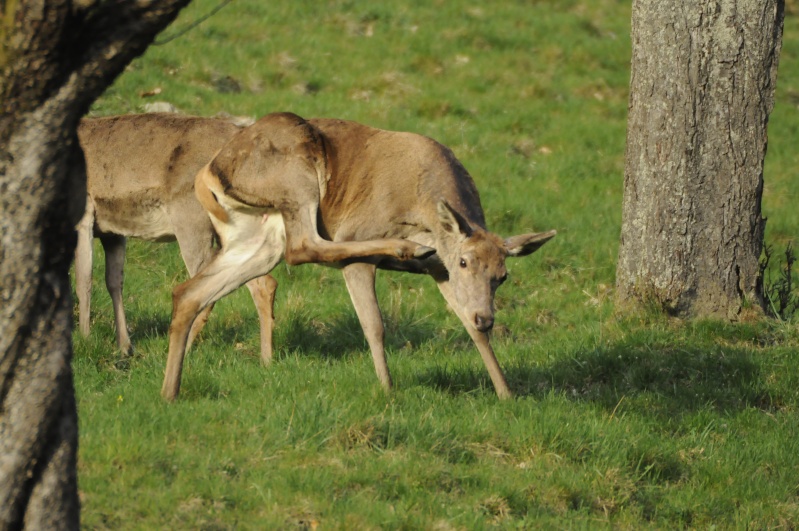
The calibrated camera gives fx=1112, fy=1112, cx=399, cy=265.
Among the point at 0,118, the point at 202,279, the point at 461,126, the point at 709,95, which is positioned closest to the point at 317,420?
the point at 202,279

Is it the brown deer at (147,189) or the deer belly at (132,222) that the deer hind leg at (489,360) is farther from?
the deer belly at (132,222)

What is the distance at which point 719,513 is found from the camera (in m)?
6.17

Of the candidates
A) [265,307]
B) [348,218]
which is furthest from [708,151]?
[265,307]

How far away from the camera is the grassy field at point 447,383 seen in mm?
5660

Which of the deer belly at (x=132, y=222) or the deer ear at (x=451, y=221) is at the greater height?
the deer ear at (x=451, y=221)

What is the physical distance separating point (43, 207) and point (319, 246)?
301cm

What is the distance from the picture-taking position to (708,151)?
8.89 metres

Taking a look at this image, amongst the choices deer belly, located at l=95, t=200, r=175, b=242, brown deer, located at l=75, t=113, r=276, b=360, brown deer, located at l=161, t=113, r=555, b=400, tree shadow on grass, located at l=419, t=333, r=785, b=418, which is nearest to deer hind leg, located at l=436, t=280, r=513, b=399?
brown deer, located at l=161, t=113, r=555, b=400

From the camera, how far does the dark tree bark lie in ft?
13.6

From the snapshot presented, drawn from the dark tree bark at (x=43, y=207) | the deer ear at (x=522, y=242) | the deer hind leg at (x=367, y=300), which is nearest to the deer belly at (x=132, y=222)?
the deer hind leg at (x=367, y=300)

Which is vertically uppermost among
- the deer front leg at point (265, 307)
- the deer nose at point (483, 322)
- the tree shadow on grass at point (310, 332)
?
the deer nose at point (483, 322)

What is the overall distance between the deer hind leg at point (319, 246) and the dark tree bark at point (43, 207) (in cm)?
277

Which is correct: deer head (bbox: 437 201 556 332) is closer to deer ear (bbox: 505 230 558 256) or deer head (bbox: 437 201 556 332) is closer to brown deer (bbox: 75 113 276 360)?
deer ear (bbox: 505 230 558 256)

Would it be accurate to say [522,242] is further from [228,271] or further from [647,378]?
[228,271]
